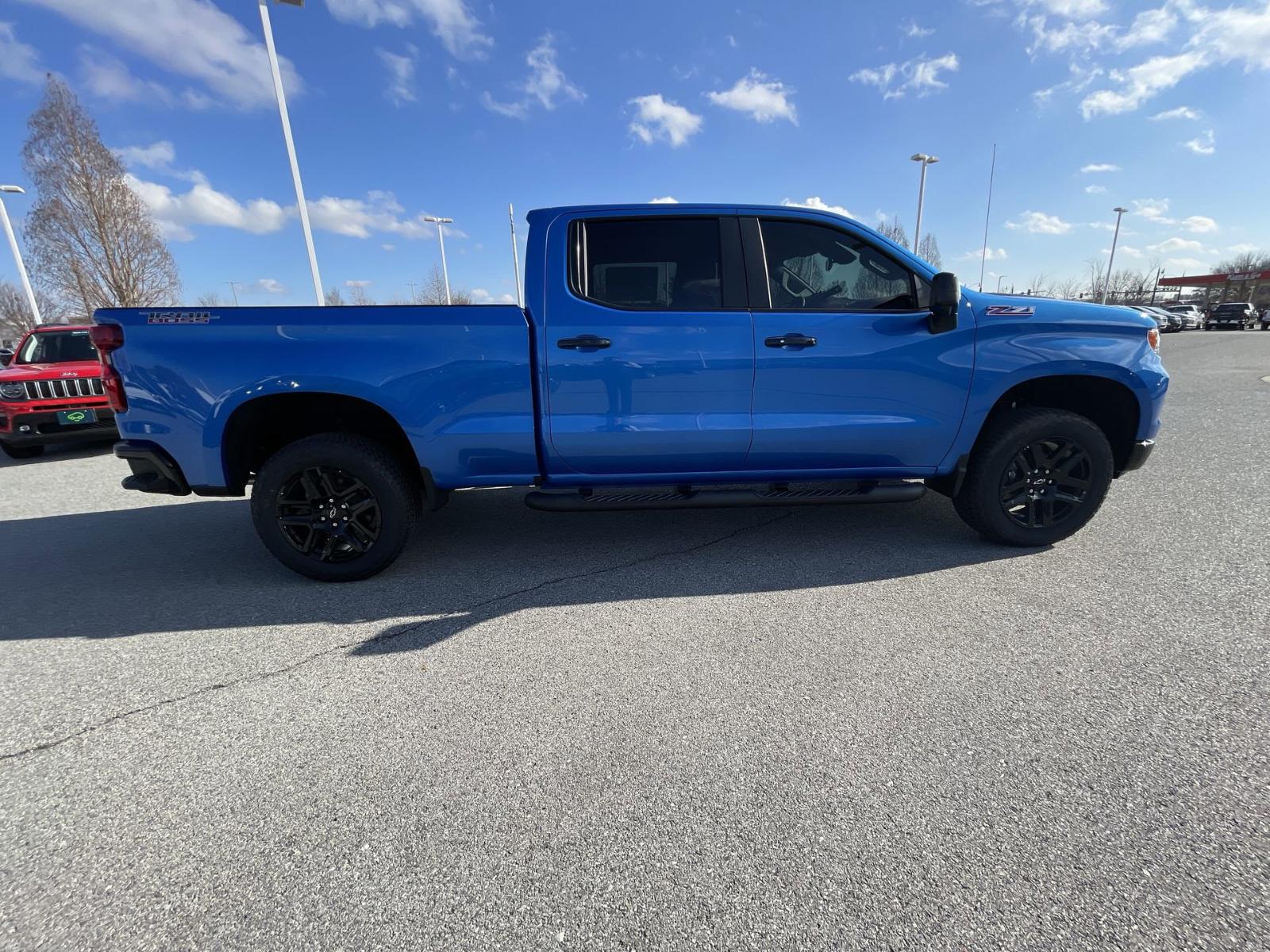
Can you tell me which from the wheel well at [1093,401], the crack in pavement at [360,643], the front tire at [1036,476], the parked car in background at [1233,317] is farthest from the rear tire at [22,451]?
the parked car in background at [1233,317]

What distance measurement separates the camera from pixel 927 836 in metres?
1.65

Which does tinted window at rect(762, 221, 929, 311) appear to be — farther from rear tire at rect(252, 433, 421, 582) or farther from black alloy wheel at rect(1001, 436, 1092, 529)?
rear tire at rect(252, 433, 421, 582)

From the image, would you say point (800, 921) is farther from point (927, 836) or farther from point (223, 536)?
point (223, 536)

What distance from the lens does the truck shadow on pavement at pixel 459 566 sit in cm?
307

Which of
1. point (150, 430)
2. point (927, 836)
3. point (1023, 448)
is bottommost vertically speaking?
point (927, 836)

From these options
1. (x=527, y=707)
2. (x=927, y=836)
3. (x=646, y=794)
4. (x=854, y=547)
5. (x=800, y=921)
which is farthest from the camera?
(x=854, y=547)

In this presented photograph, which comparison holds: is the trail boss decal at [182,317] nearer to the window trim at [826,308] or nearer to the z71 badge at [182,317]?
the z71 badge at [182,317]

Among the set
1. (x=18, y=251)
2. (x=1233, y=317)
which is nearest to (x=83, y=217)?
(x=18, y=251)

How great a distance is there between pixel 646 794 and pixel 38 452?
1037 centimetres

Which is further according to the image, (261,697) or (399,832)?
(261,697)

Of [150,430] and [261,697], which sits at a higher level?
[150,430]

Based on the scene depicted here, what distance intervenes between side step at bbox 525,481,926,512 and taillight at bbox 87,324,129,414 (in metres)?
2.23

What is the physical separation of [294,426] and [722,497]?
2.68 meters

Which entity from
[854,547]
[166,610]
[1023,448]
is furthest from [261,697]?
[1023,448]
